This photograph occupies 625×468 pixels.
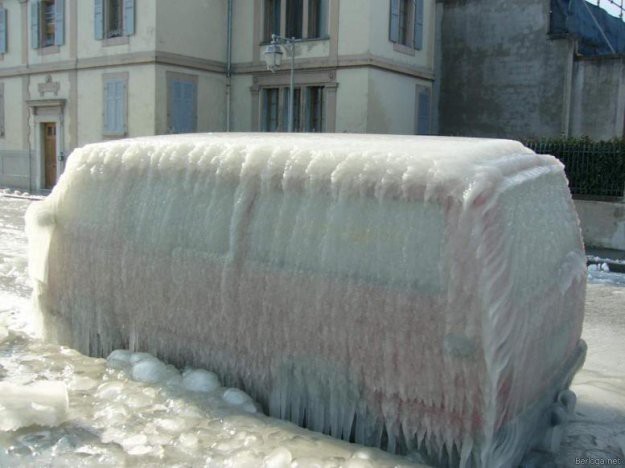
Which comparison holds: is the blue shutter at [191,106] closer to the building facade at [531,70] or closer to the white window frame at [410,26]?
the white window frame at [410,26]

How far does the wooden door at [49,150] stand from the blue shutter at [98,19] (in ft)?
11.8

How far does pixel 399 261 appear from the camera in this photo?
2.33 metres

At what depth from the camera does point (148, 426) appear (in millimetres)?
2775

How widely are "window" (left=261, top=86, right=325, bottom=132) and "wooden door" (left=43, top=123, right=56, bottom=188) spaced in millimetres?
6972

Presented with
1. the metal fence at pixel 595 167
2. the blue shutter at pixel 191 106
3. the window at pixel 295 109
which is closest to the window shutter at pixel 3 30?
the blue shutter at pixel 191 106

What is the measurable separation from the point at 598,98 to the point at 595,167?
487 centimetres

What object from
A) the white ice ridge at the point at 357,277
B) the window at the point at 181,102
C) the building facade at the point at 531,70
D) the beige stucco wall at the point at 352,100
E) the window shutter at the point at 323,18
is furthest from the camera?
the window at the point at 181,102

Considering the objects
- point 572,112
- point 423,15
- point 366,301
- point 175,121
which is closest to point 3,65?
point 175,121

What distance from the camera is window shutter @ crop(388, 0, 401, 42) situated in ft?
53.4

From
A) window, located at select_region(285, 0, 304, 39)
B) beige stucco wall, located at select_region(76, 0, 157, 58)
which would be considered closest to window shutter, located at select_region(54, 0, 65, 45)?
beige stucco wall, located at select_region(76, 0, 157, 58)

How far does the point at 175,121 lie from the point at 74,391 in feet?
49.1

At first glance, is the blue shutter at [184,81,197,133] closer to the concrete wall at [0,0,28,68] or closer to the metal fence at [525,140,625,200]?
the concrete wall at [0,0,28,68]

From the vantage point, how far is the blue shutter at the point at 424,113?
→ 1780 centimetres

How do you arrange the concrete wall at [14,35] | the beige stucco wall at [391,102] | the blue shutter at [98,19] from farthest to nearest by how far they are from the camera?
the concrete wall at [14,35], the blue shutter at [98,19], the beige stucco wall at [391,102]
